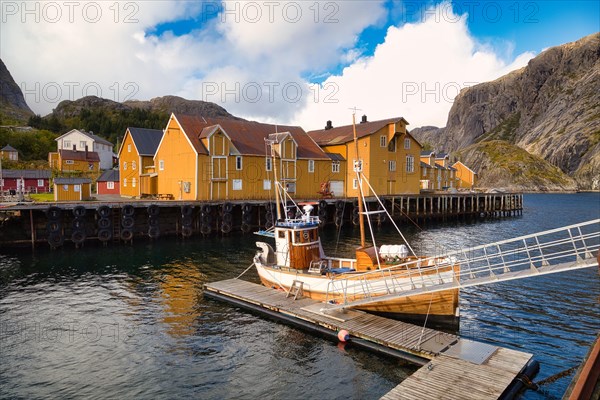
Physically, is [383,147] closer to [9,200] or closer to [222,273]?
[222,273]

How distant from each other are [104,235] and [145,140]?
23.8m

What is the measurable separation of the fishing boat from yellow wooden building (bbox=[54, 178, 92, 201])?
30852 mm

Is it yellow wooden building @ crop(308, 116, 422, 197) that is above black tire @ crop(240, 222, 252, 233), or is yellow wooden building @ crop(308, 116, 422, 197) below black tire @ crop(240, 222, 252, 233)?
above

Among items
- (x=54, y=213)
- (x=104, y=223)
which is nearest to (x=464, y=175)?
(x=104, y=223)

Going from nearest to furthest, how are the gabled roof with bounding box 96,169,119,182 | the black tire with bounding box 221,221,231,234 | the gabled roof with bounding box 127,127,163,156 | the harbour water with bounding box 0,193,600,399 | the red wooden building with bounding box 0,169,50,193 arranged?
the harbour water with bounding box 0,193,600,399 < the black tire with bounding box 221,221,231,234 < the gabled roof with bounding box 127,127,163,156 < the red wooden building with bounding box 0,169,50,193 < the gabled roof with bounding box 96,169,119,182

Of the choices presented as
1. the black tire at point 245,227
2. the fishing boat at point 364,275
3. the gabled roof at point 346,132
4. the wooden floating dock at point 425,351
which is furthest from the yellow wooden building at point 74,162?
the wooden floating dock at point 425,351

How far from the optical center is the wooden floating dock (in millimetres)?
11630

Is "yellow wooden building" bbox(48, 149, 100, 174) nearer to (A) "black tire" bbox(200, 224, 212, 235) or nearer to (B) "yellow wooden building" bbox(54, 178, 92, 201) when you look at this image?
(B) "yellow wooden building" bbox(54, 178, 92, 201)

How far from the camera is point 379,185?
60.4 m

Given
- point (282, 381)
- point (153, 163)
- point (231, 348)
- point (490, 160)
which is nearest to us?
point (282, 381)

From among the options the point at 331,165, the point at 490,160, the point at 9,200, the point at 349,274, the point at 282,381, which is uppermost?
the point at 490,160

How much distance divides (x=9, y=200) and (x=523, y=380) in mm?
44490

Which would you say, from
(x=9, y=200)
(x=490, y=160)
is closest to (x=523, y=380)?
(x=9, y=200)

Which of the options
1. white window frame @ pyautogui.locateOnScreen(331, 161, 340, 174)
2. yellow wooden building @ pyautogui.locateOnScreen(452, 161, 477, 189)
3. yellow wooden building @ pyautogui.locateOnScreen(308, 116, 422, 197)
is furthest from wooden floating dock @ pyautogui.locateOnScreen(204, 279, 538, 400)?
yellow wooden building @ pyautogui.locateOnScreen(452, 161, 477, 189)
